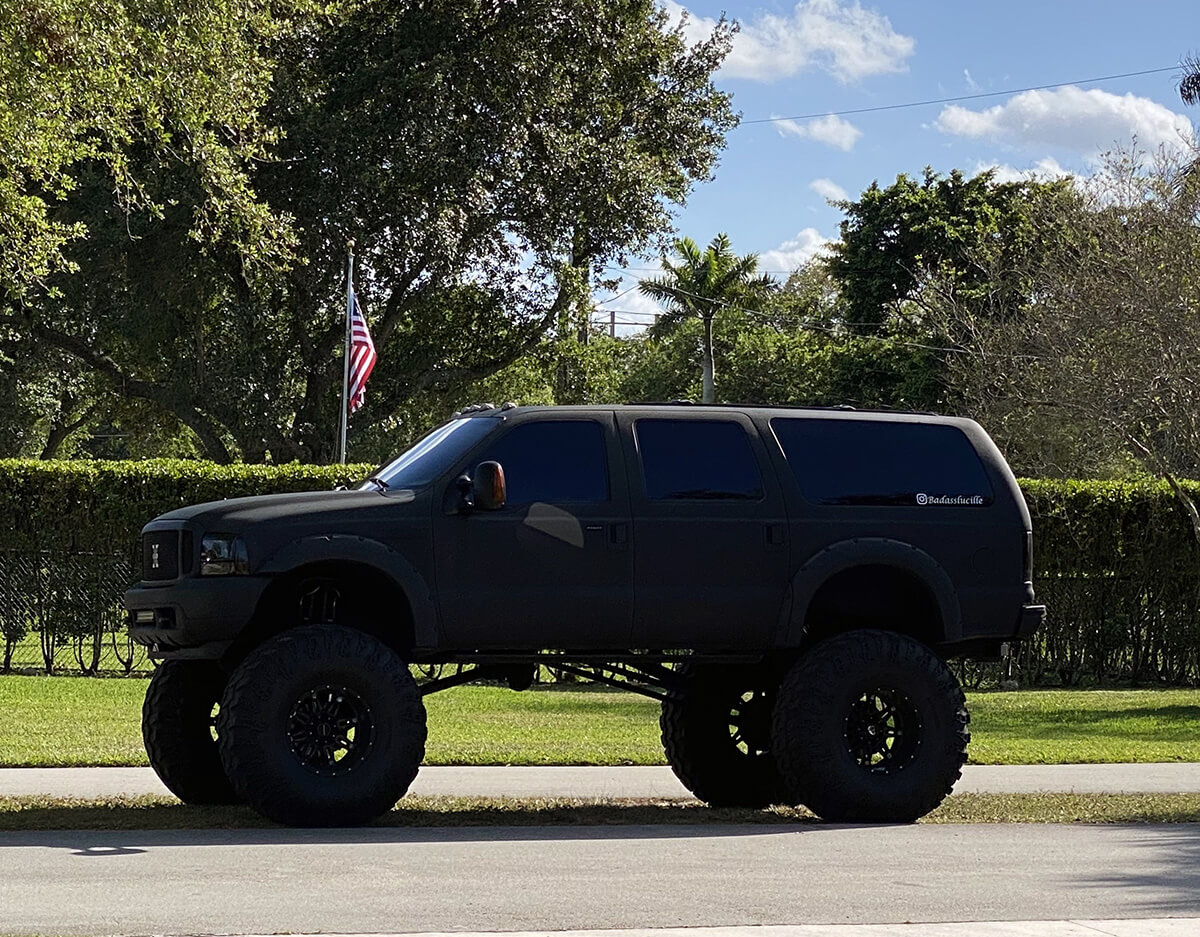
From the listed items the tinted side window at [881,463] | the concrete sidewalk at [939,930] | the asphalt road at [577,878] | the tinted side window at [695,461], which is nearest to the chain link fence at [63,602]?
the asphalt road at [577,878]

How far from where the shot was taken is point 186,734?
10.7 metres

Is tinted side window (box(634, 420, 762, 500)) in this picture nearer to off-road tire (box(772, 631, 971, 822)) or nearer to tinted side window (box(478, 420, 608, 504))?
tinted side window (box(478, 420, 608, 504))

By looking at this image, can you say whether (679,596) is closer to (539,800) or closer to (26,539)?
(539,800)

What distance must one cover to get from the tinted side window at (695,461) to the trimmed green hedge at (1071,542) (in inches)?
434

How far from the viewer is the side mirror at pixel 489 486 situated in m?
9.84

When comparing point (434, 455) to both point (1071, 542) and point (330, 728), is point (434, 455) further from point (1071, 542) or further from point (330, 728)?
point (1071, 542)

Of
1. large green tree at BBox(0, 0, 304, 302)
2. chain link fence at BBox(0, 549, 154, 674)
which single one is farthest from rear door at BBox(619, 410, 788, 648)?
chain link fence at BBox(0, 549, 154, 674)

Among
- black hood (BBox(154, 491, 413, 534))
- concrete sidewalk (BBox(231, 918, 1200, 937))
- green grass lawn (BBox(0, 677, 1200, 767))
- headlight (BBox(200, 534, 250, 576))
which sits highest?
black hood (BBox(154, 491, 413, 534))

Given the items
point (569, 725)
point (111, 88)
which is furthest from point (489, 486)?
point (111, 88)

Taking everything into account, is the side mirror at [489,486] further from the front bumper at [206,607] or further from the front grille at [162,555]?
the front grille at [162,555]

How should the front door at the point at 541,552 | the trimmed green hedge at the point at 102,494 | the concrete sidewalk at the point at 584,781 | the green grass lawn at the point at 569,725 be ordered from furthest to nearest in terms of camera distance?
the trimmed green hedge at the point at 102,494, the green grass lawn at the point at 569,725, the concrete sidewalk at the point at 584,781, the front door at the point at 541,552

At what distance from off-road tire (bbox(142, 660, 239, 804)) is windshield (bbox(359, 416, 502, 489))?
1.55m

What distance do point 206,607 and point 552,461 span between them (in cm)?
211

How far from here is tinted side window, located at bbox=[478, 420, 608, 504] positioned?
1023 centimetres
